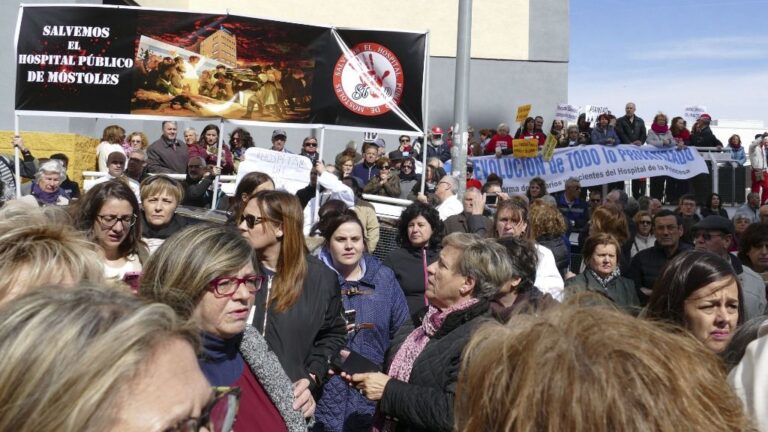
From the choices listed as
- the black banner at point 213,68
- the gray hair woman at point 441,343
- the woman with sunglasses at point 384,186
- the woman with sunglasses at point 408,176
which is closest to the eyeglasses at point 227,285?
the gray hair woman at point 441,343

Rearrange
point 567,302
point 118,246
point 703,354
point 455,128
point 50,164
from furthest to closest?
point 455,128 → point 50,164 → point 118,246 → point 567,302 → point 703,354

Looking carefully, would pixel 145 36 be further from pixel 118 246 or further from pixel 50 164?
pixel 118 246

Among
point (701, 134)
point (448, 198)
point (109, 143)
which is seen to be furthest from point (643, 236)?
point (701, 134)

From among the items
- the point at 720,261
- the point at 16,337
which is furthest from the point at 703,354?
the point at 720,261

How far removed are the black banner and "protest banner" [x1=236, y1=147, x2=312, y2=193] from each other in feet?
1.49

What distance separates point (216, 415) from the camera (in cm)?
174

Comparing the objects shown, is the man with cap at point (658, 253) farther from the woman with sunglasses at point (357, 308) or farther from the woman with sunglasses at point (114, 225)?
the woman with sunglasses at point (114, 225)

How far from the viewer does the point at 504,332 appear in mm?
1607

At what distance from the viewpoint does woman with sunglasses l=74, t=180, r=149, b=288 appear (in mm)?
4730

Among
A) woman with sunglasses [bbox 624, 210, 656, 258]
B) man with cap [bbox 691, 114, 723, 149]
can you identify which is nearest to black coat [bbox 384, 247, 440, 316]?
woman with sunglasses [bbox 624, 210, 656, 258]

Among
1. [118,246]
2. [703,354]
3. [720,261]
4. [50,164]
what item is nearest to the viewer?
[703,354]

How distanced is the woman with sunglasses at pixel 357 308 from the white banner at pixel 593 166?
10332 mm

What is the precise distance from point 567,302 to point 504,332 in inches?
7.7

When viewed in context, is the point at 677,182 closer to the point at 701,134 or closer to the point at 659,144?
the point at 659,144
